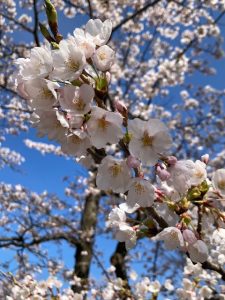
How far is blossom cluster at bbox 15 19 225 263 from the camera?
1.24 m

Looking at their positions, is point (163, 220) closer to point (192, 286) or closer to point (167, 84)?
point (192, 286)

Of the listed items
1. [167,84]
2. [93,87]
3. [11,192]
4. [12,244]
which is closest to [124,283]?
[93,87]

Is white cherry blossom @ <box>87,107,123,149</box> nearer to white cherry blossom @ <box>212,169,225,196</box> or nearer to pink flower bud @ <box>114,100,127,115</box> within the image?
pink flower bud @ <box>114,100,127,115</box>

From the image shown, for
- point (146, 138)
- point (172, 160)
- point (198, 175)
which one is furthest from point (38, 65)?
point (198, 175)

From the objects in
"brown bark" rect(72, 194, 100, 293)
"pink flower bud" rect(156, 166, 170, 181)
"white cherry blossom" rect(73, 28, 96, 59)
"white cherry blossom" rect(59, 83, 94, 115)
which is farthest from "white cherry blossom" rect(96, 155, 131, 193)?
"brown bark" rect(72, 194, 100, 293)

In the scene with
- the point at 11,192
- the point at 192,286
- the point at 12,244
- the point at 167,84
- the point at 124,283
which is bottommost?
the point at 192,286

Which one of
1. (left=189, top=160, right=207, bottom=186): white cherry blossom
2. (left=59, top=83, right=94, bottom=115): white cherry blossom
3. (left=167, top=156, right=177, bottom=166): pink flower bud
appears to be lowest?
(left=167, top=156, right=177, bottom=166): pink flower bud

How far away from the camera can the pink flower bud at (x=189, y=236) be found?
1467 mm

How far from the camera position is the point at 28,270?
8852mm

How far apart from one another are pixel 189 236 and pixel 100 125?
1.82ft

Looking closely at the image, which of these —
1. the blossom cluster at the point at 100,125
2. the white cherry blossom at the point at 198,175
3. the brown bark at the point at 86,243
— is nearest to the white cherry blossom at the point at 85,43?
the blossom cluster at the point at 100,125

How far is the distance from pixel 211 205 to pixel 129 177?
14.8 inches

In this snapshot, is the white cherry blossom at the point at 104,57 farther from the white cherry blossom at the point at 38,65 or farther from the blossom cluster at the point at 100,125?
the white cherry blossom at the point at 38,65

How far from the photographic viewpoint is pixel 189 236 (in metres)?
1.47
